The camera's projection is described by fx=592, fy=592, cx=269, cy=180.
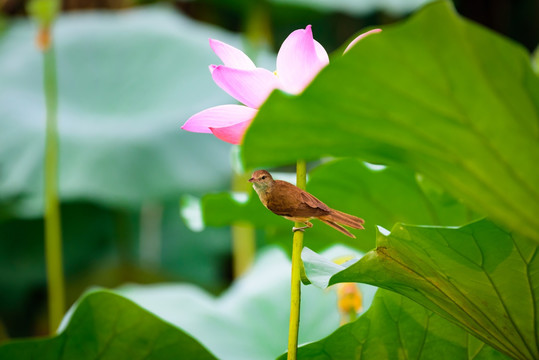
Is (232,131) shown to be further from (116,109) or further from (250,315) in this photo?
(116,109)

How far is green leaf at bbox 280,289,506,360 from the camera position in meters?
0.31

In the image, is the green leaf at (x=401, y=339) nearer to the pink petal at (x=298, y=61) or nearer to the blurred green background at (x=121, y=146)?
the pink petal at (x=298, y=61)

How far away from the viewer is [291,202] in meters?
0.25

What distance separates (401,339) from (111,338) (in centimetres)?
16

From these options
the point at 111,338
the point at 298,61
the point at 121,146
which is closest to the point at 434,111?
the point at 298,61

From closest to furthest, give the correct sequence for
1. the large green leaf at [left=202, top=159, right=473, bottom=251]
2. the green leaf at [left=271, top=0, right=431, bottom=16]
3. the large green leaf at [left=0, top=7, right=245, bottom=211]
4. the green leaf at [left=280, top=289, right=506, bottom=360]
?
the green leaf at [left=280, top=289, right=506, bottom=360]
the large green leaf at [left=202, top=159, right=473, bottom=251]
the large green leaf at [left=0, top=7, right=245, bottom=211]
the green leaf at [left=271, top=0, right=431, bottom=16]

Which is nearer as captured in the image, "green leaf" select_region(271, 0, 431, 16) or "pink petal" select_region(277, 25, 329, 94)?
"pink petal" select_region(277, 25, 329, 94)

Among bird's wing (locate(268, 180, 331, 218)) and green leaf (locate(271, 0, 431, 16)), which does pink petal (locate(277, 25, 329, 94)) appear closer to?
bird's wing (locate(268, 180, 331, 218))

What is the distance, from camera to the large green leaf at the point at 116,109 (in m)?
1.78

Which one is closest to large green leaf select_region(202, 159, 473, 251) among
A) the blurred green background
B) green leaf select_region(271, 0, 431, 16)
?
the blurred green background

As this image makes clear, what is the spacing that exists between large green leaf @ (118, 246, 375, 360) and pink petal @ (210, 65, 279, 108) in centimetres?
47

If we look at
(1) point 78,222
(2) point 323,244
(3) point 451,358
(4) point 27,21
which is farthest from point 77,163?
(3) point 451,358

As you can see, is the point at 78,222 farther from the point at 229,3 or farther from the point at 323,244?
the point at 323,244

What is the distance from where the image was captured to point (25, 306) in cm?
223
